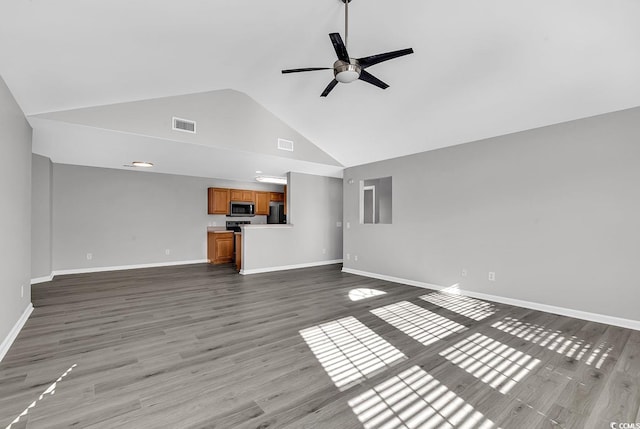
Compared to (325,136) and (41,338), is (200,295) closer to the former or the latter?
(41,338)

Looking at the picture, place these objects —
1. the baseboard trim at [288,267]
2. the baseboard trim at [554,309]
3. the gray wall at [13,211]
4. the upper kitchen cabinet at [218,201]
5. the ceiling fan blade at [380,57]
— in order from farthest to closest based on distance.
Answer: the upper kitchen cabinet at [218,201] → the baseboard trim at [288,267] → the baseboard trim at [554,309] → the gray wall at [13,211] → the ceiling fan blade at [380,57]

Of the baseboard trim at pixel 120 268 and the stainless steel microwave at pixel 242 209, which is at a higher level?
the stainless steel microwave at pixel 242 209

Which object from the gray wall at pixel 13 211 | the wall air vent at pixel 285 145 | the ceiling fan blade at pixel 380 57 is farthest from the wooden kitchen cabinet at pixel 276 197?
the ceiling fan blade at pixel 380 57

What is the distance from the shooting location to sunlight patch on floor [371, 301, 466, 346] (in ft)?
9.56

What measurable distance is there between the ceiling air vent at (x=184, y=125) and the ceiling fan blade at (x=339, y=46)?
2.92m

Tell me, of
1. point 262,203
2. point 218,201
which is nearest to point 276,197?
point 262,203

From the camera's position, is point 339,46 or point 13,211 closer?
point 339,46

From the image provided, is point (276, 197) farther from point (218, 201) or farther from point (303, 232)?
point (303, 232)

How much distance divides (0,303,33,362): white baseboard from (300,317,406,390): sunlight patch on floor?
2.62m

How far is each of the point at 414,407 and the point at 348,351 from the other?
82 centimetres

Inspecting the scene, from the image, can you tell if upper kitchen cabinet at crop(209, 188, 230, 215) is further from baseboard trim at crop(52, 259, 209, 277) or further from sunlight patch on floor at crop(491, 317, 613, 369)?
sunlight patch on floor at crop(491, 317, 613, 369)

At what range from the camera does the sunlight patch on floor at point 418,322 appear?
115 inches

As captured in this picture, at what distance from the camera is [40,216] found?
523 centimetres

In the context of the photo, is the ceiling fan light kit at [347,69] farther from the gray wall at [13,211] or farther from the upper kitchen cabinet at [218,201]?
the upper kitchen cabinet at [218,201]
